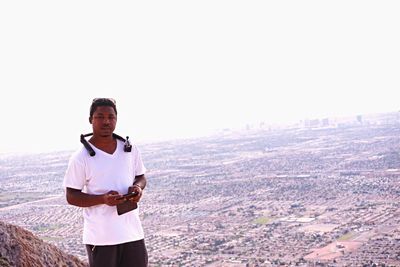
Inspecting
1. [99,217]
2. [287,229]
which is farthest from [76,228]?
[99,217]

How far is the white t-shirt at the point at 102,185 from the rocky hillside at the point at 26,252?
169 cm

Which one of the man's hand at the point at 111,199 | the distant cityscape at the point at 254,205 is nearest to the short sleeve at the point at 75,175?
the man's hand at the point at 111,199

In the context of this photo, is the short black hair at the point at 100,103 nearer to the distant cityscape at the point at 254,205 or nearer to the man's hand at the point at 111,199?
the man's hand at the point at 111,199

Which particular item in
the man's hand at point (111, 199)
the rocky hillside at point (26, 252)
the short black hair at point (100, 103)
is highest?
the short black hair at point (100, 103)

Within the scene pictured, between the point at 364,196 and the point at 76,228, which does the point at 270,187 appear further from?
the point at 76,228

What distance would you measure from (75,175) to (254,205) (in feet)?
132

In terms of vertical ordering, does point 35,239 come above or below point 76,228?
above

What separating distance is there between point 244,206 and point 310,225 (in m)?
8.65

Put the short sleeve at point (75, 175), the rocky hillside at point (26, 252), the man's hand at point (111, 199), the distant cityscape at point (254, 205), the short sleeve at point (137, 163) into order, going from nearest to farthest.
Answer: the man's hand at point (111, 199) → the short sleeve at point (75, 175) → the short sleeve at point (137, 163) → the rocky hillside at point (26, 252) → the distant cityscape at point (254, 205)

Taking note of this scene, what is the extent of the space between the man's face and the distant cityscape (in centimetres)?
2199

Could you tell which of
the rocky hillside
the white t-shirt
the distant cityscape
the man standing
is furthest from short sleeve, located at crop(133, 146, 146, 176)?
the distant cityscape

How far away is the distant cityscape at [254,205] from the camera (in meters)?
29.5

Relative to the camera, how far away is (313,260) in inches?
1083

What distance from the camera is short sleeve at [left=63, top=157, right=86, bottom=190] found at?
14.4 feet
